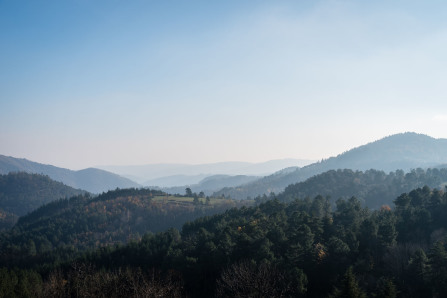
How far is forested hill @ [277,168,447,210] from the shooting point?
421 feet

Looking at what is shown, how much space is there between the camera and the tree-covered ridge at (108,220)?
141375 mm

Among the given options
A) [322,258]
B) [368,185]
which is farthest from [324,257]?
[368,185]

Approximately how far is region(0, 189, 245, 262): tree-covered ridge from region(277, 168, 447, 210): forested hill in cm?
3966

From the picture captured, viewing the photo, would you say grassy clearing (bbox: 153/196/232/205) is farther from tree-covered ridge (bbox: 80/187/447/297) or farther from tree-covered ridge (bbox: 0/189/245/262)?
tree-covered ridge (bbox: 80/187/447/297)

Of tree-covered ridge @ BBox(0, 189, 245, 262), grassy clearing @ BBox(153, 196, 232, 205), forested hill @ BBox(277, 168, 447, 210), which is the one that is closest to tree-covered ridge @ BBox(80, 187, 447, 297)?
forested hill @ BBox(277, 168, 447, 210)

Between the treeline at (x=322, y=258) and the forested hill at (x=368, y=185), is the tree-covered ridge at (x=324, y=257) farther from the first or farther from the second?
the forested hill at (x=368, y=185)

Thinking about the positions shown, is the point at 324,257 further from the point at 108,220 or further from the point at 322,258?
the point at 108,220

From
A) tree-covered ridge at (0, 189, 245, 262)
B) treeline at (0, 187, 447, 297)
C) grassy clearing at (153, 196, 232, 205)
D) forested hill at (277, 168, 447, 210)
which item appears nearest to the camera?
treeline at (0, 187, 447, 297)

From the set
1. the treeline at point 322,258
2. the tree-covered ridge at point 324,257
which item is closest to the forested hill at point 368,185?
the tree-covered ridge at point 324,257

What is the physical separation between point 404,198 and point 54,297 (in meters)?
60.9

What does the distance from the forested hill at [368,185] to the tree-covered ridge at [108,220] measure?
39655 mm

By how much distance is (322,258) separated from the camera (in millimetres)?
44156

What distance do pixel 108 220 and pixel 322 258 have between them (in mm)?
143179

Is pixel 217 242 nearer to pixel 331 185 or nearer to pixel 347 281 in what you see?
pixel 347 281
